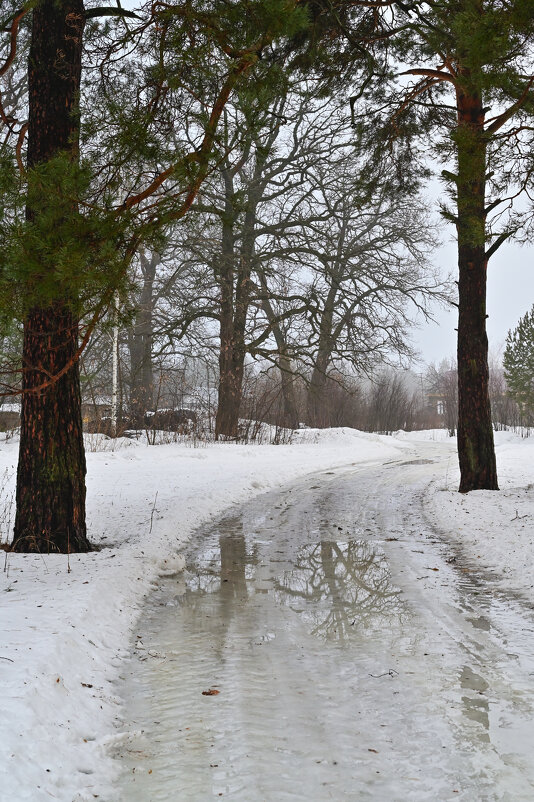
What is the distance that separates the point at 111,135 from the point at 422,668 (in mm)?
4562

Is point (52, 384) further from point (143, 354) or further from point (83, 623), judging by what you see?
point (143, 354)

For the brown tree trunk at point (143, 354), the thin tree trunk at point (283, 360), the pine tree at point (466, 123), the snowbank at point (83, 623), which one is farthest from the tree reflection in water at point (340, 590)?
the thin tree trunk at point (283, 360)

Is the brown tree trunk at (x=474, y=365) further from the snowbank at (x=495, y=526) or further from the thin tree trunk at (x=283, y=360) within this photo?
the thin tree trunk at (x=283, y=360)

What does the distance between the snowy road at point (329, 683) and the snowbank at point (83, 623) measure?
17 centimetres

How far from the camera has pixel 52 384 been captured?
5.75m

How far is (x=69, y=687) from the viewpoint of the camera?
10.2 ft

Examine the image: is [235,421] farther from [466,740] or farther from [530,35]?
[466,740]

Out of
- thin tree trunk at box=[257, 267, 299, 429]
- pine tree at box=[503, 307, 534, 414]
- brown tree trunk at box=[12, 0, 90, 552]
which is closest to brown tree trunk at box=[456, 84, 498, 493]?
brown tree trunk at box=[12, 0, 90, 552]

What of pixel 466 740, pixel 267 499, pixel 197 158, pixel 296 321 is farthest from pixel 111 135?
pixel 296 321

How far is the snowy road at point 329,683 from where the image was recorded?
8.09ft

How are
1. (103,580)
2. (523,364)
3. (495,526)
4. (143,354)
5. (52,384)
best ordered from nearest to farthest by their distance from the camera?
(103,580) → (52,384) → (495,526) → (143,354) → (523,364)

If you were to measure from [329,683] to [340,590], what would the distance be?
5.45 feet

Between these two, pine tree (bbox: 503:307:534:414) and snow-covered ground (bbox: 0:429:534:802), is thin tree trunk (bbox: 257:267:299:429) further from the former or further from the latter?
pine tree (bbox: 503:307:534:414)

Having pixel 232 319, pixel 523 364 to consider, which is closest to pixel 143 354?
pixel 232 319
